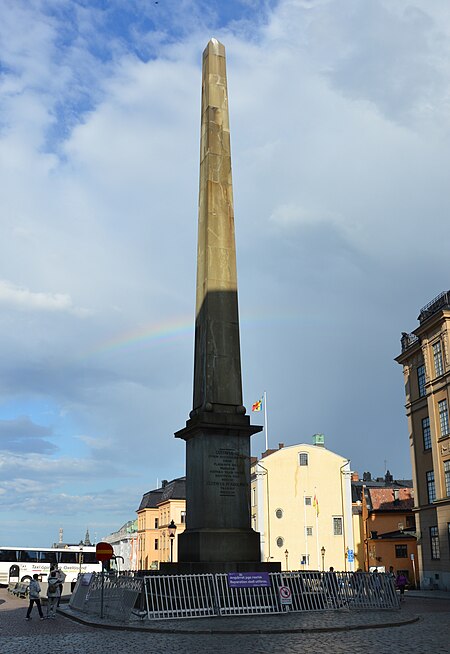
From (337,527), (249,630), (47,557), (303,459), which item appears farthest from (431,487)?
(249,630)

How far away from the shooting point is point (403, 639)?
44.9ft

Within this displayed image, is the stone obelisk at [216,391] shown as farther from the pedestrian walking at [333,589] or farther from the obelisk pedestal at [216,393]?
the pedestrian walking at [333,589]

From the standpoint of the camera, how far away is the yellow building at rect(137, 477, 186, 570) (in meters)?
92.8

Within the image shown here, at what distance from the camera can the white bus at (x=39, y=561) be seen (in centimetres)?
5456

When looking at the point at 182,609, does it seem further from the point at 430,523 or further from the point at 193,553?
the point at 430,523

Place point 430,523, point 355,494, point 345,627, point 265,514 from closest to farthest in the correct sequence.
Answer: point 345,627
point 430,523
point 265,514
point 355,494

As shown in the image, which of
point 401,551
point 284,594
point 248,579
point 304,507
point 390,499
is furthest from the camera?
point 304,507

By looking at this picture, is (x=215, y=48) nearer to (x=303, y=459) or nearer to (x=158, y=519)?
(x=303, y=459)

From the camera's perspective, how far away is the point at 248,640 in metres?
13.4

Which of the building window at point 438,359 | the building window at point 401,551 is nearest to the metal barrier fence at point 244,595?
the building window at point 438,359

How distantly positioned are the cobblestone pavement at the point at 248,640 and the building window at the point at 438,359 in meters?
28.7

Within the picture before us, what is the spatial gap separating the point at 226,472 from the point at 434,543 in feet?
103

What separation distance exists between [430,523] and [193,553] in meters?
31.9

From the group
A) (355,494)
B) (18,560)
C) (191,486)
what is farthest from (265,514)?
(191,486)
